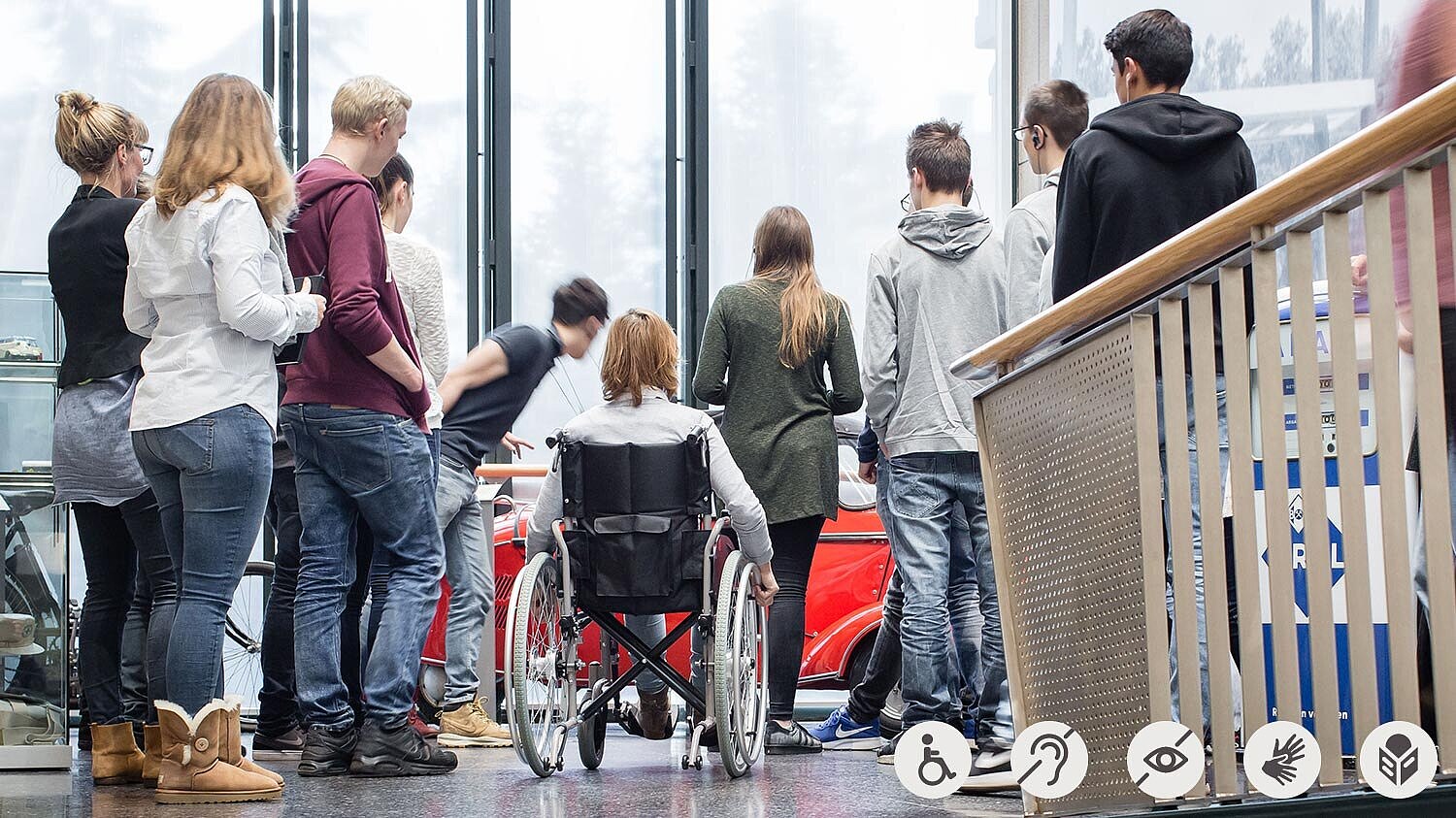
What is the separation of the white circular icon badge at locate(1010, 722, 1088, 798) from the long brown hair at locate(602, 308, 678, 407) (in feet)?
5.13

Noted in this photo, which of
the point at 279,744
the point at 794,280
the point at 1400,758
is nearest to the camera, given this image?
the point at 1400,758

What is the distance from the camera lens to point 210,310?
2.90 m

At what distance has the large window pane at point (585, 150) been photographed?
6.38m

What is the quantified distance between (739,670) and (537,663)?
0.45 metres

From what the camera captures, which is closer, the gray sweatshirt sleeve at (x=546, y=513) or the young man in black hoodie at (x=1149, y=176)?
the young man in black hoodie at (x=1149, y=176)

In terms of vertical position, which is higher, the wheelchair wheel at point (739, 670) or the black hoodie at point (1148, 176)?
the black hoodie at point (1148, 176)

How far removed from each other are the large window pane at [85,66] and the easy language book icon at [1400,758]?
5462 millimetres

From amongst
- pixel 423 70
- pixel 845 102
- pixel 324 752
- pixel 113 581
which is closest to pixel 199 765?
pixel 324 752

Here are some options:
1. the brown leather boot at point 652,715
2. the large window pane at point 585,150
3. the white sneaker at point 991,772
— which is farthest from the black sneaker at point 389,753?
the large window pane at point 585,150

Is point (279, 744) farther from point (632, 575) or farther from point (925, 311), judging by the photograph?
point (925, 311)

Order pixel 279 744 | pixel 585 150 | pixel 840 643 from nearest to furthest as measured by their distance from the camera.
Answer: pixel 279 744 → pixel 840 643 → pixel 585 150

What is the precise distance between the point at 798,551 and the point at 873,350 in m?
0.63

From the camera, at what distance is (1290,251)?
6.31 ft

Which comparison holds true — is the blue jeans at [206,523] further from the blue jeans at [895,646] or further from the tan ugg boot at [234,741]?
the blue jeans at [895,646]
